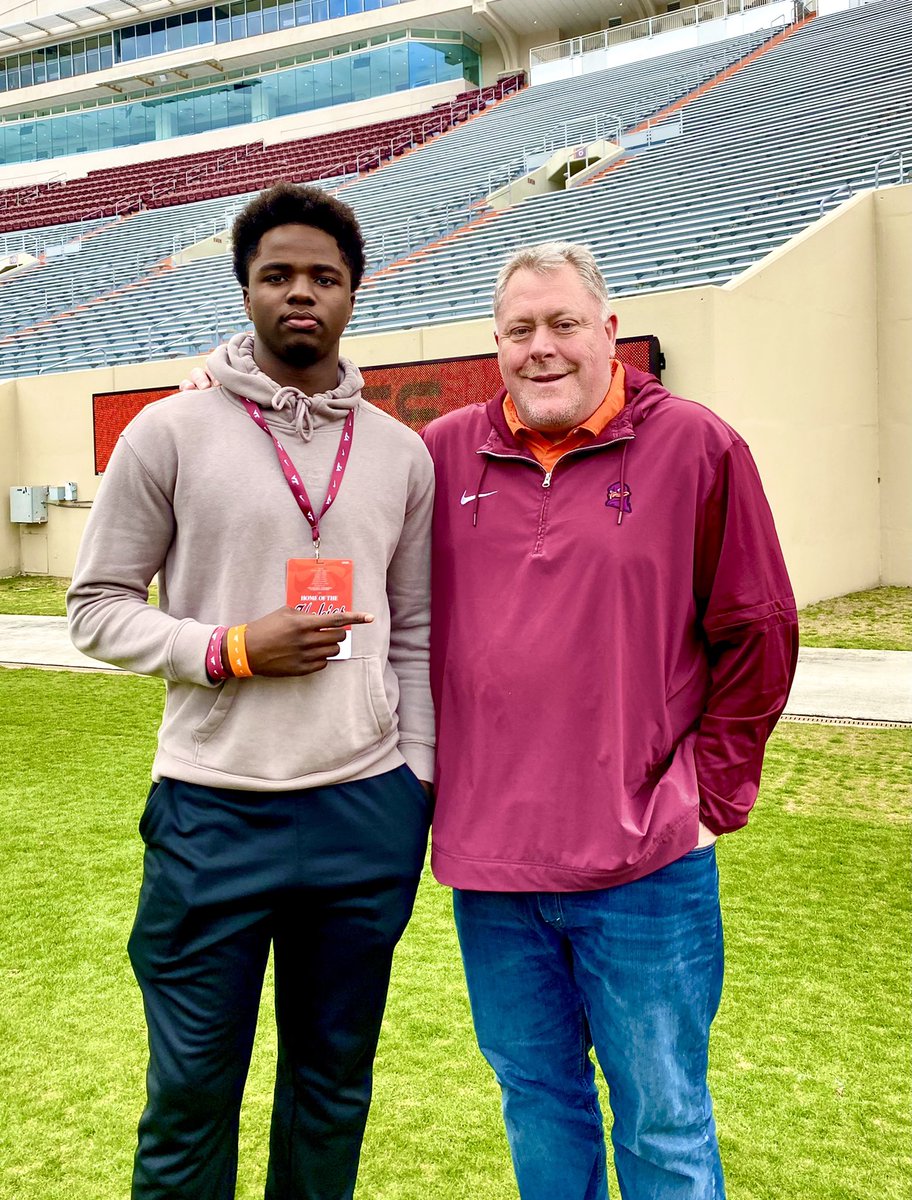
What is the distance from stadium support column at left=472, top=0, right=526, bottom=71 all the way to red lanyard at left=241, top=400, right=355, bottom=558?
30.2 meters

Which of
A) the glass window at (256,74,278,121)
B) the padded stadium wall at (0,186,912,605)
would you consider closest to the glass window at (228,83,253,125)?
the glass window at (256,74,278,121)

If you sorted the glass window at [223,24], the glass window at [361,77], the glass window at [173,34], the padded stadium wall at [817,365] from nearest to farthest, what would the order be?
the padded stadium wall at [817,365] < the glass window at [361,77] < the glass window at [223,24] < the glass window at [173,34]

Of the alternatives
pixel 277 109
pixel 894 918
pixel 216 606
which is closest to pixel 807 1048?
pixel 894 918

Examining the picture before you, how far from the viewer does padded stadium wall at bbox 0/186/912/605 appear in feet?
28.5

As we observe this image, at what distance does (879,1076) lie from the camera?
2367 mm

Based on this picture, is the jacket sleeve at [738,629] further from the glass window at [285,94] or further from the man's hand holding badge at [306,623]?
the glass window at [285,94]

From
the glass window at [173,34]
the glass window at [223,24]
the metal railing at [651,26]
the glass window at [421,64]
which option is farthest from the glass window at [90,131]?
the metal railing at [651,26]

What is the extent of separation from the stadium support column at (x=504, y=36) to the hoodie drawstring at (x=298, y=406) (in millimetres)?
30150

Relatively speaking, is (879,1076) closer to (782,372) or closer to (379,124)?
(782,372)

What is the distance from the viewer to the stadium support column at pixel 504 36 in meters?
27.3

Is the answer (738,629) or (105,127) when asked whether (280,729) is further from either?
(105,127)

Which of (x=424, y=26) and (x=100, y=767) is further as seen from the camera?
(x=424, y=26)

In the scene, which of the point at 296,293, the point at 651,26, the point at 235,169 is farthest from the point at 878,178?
the point at 235,169

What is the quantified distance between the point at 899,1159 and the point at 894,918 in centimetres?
121
